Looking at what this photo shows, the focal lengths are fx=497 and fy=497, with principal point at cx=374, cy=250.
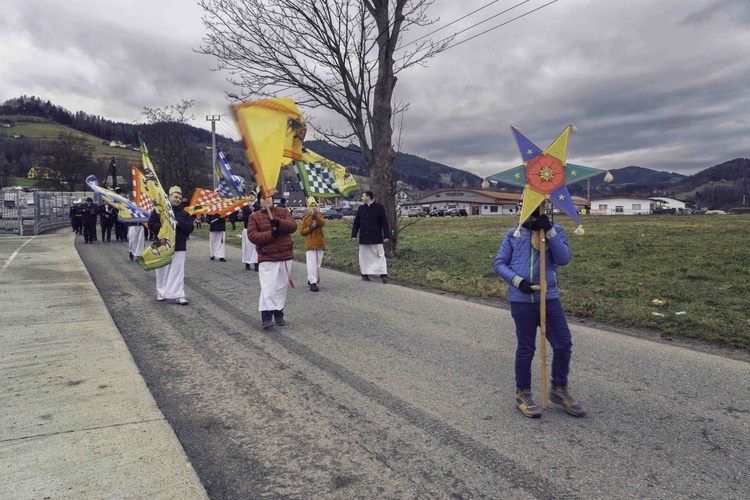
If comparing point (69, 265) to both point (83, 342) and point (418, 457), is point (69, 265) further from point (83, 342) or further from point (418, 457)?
point (418, 457)

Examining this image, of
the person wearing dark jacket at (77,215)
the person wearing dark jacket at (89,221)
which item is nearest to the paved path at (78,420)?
the person wearing dark jacket at (89,221)

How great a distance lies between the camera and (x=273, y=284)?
23.8 ft

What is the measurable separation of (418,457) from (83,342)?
469 centimetres

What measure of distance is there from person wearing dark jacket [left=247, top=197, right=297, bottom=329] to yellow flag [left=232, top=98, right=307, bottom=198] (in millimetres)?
692

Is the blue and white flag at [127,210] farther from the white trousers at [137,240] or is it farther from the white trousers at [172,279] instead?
the white trousers at [172,279]

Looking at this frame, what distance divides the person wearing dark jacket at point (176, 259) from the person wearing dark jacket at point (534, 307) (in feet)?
21.5

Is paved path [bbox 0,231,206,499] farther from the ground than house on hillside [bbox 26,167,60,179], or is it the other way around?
house on hillside [bbox 26,167,60,179]

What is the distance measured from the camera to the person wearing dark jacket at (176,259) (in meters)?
8.95

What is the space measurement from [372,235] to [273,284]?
15.6 ft

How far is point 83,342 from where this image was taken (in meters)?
6.05

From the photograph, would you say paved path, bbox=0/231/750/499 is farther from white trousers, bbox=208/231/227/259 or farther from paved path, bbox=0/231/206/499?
white trousers, bbox=208/231/227/259

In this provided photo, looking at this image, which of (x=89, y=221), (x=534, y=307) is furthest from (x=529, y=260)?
(x=89, y=221)

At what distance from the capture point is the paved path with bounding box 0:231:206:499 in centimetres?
301

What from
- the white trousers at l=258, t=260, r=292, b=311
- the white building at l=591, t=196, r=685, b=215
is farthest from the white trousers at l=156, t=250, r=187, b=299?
the white building at l=591, t=196, r=685, b=215
